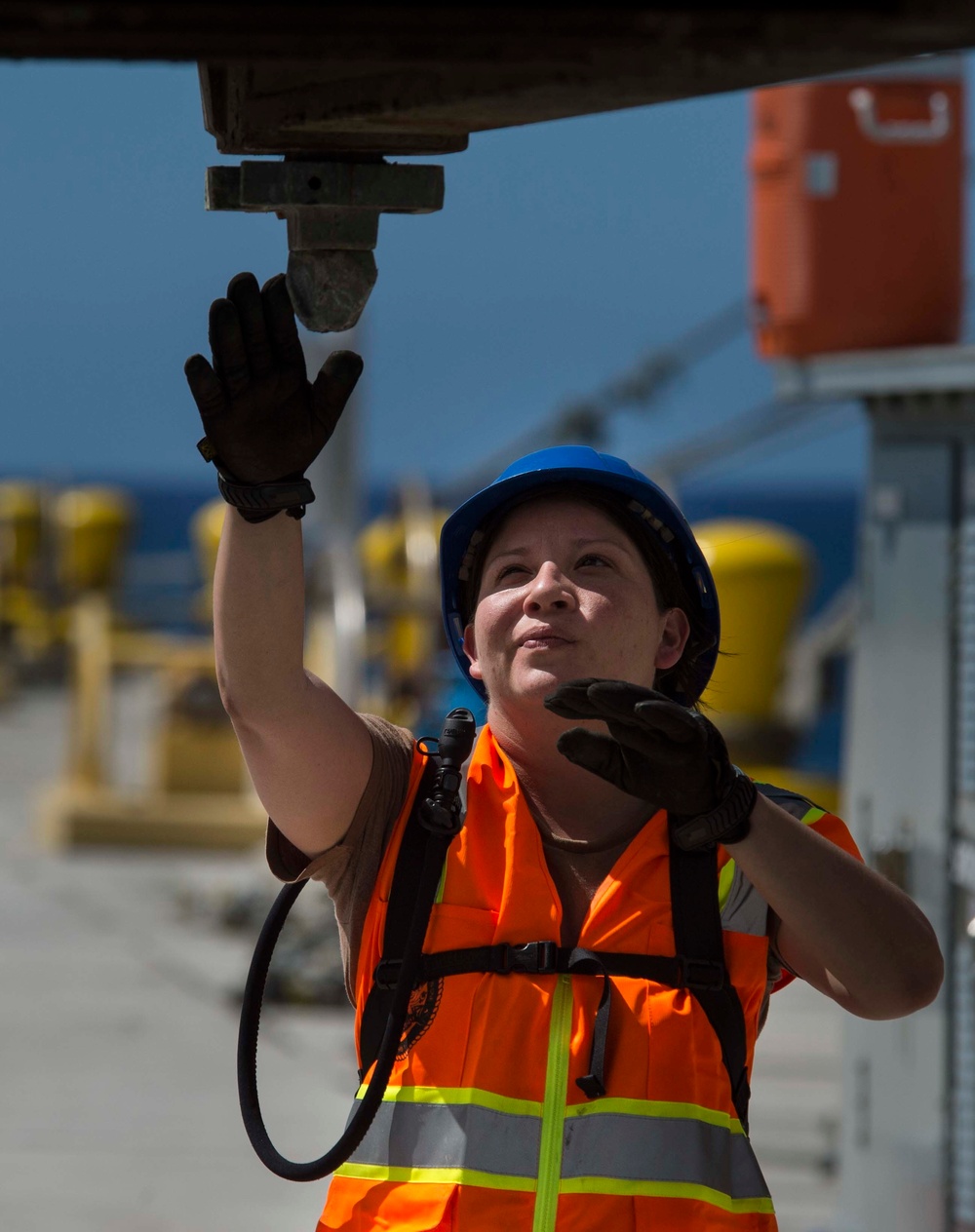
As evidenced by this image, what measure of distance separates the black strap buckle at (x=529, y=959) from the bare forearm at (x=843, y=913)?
24cm

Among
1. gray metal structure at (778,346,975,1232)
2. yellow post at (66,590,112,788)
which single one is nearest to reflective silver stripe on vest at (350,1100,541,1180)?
gray metal structure at (778,346,975,1232)

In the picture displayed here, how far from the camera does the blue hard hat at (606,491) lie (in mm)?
2213

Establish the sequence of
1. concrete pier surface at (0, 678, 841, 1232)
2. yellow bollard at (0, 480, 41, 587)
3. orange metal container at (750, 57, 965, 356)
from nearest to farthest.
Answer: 1. orange metal container at (750, 57, 965, 356)
2. concrete pier surface at (0, 678, 841, 1232)
3. yellow bollard at (0, 480, 41, 587)

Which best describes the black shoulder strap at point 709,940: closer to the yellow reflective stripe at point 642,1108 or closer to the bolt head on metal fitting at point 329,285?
the yellow reflective stripe at point 642,1108

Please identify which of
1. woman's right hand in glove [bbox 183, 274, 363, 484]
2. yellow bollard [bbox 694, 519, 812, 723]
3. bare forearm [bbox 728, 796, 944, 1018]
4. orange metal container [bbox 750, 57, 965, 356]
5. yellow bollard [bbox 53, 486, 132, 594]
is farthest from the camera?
yellow bollard [bbox 53, 486, 132, 594]

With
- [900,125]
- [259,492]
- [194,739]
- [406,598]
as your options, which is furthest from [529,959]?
[194,739]

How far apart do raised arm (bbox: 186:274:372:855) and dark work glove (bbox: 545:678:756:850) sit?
1.08ft

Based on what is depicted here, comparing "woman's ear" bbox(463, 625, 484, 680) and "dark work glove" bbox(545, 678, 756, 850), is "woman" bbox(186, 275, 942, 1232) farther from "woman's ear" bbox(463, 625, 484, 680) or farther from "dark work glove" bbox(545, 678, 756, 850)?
"woman's ear" bbox(463, 625, 484, 680)

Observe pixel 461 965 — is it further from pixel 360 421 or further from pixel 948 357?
pixel 360 421

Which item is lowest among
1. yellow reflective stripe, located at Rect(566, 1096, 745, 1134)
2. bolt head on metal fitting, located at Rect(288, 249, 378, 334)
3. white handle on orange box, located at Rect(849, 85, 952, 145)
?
yellow reflective stripe, located at Rect(566, 1096, 745, 1134)

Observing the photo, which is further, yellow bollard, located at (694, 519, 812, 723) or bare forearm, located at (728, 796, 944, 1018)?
yellow bollard, located at (694, 519, 812, 723)

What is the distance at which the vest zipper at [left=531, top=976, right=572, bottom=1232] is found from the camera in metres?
1.92

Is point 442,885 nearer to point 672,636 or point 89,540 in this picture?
point 672,636

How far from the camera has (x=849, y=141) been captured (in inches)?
188
